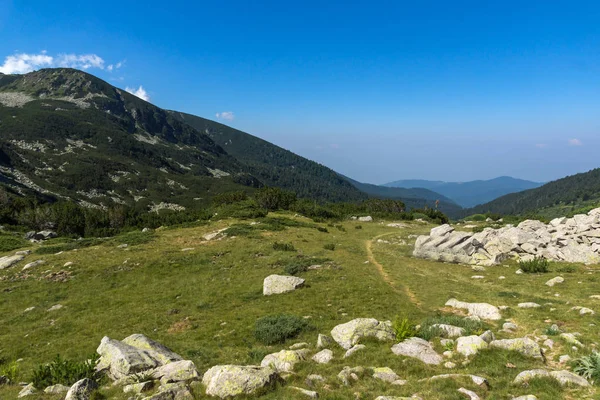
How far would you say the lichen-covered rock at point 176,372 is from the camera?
33.1 ft

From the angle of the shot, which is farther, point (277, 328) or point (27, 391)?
point (277, 328)

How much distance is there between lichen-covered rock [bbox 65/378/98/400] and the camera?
379 inches

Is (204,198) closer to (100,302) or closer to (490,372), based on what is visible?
(100,302)

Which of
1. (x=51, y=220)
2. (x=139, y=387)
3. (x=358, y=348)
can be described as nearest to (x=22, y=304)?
(x=139, y=387)

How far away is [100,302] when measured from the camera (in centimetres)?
2280

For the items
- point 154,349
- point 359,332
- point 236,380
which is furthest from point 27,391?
point 359,332

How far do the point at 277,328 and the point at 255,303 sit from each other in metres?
5.65

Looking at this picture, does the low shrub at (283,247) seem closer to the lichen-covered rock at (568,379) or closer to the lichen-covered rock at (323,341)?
the lichen-covered rock at (323,341)

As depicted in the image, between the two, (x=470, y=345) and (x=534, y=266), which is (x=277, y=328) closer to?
(x=470, y=345)

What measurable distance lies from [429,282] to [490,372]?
14357mm

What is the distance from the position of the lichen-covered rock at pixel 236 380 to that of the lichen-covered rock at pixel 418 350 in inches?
202

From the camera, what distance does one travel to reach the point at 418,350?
39.3 feet

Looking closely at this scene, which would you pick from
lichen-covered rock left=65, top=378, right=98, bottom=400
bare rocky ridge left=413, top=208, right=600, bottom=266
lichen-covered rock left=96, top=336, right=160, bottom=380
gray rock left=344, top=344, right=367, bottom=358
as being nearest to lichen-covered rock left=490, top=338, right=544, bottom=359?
gray rock left=344, top=344, right=367, bottom=358

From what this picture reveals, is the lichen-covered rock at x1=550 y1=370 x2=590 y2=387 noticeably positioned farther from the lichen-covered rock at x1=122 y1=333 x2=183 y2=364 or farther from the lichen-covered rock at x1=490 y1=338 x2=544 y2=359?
the lichen-covered rock at x1=122 y1=333 x2=183 y2=364
